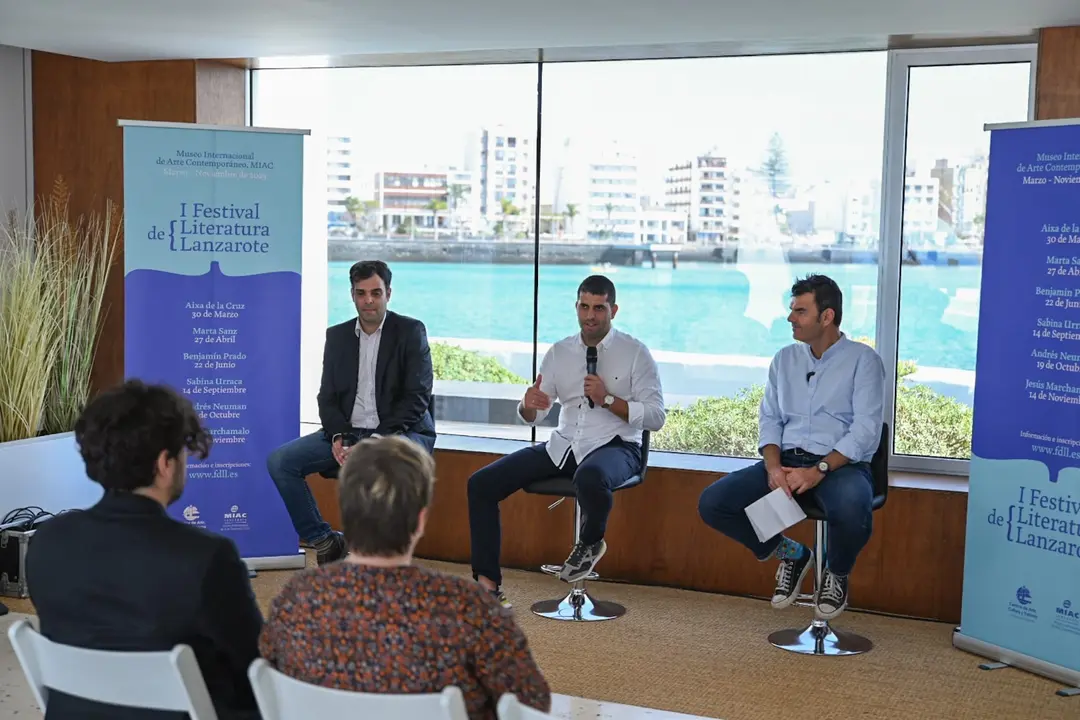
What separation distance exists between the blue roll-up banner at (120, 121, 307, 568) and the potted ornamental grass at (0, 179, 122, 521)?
70 cm

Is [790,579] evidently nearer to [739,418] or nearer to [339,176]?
[739,418]

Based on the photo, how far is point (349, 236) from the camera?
6930mm

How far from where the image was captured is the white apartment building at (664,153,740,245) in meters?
6.10

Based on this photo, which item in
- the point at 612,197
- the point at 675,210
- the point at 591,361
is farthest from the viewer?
the point at 612,197

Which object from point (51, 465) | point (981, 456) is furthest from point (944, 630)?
point (51, 465)

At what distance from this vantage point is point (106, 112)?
6.62m

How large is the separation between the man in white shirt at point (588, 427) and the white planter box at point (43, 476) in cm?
204

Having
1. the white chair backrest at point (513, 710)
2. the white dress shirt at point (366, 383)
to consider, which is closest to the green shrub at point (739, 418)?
the white dress shirt at point (366, 383)

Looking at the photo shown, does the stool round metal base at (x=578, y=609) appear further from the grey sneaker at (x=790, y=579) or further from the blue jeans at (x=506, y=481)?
the grey sneaker at (x=790, y=579)

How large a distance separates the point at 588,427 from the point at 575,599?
0.77m

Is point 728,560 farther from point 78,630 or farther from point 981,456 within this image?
point 78,630

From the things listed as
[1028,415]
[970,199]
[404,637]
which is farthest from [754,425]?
[404,637]

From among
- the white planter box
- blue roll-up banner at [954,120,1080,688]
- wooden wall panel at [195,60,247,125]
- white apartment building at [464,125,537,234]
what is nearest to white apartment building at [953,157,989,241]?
blue roll-up banner at [954,120,1080,688]

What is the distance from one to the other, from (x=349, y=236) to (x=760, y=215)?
2421 mm
